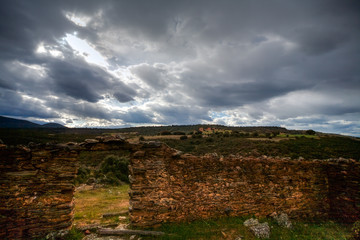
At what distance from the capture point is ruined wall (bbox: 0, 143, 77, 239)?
530 centimetres

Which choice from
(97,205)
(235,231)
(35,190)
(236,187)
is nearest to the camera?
(35,190)

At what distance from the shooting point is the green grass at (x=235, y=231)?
240 inches

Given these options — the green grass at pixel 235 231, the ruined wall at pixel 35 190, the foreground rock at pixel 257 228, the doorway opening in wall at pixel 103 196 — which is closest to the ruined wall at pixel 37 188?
the ruined wall at pixel 35 190

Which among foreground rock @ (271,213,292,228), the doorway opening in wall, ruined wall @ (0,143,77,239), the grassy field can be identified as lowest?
the doorway opening in wall

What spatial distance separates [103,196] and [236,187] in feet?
30.3

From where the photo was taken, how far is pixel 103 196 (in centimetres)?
1180

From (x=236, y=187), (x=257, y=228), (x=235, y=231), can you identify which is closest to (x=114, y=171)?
(x=236, y=187)

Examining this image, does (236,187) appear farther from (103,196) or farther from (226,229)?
(103,196)

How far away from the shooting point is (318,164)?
8.48m

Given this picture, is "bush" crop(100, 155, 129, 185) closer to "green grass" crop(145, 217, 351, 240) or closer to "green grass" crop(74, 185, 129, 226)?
"green grass" crop(74, 185, 129, 226)

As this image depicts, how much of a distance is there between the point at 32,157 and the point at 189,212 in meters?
6.06

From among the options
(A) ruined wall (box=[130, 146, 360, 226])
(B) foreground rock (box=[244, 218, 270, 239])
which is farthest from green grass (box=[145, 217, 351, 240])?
(A) ruined wall (box=[130, 146, 360, 226])

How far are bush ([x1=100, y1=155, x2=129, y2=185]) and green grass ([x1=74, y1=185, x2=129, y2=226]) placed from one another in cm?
159

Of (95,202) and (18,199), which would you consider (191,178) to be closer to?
(18,199)
